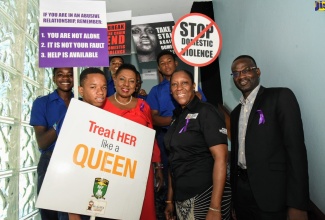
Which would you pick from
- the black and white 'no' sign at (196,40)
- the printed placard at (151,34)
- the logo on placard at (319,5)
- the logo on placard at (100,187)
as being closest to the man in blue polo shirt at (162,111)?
the black and white 'no' sign at (196,40)

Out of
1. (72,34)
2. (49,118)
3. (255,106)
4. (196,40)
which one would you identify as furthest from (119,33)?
(255,106)

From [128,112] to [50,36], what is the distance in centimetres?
77

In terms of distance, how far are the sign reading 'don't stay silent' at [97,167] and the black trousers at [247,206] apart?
26.9 inches

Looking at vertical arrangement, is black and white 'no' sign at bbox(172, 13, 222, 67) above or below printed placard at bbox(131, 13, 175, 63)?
below

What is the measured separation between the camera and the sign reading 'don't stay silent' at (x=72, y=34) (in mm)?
1839

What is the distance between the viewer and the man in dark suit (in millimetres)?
1610

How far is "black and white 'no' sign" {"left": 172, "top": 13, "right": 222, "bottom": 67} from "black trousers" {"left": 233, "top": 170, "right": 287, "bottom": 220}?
103cm

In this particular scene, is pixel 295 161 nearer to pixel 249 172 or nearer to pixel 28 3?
pixel 249 172

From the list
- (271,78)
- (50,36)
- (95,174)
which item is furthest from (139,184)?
(271,78)

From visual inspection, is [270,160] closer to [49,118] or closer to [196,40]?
[196,40]

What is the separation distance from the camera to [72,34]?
1.89 metres

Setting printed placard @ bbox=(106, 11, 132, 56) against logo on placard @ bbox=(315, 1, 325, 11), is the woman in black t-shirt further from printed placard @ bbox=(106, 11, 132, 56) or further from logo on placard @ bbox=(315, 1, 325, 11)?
printed placard @ bbox=(106, 11, 132, 56)

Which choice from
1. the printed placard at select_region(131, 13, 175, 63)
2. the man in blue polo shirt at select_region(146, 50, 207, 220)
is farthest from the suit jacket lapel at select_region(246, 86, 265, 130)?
the printed placard at select_region(131, 13, 175, 63)

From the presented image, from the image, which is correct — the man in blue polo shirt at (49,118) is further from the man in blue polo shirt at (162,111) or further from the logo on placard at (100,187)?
the man in blue polo shirt at (162,111)
